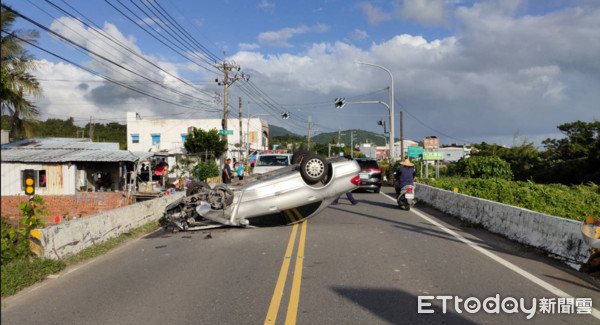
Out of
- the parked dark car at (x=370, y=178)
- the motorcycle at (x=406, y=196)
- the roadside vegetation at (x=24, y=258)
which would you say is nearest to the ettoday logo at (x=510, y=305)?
the roadside vegetation at (x=24, y=258)

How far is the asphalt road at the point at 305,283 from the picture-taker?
188 inches

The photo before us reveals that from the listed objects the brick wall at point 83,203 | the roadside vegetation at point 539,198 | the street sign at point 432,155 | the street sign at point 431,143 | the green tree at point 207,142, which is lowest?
the brick wall at point 83,203

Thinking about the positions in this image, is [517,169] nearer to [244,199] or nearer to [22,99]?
[244,199]

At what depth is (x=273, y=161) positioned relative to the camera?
1836 centimetres

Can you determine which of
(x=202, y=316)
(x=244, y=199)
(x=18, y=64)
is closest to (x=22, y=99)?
(x=18, y=64)

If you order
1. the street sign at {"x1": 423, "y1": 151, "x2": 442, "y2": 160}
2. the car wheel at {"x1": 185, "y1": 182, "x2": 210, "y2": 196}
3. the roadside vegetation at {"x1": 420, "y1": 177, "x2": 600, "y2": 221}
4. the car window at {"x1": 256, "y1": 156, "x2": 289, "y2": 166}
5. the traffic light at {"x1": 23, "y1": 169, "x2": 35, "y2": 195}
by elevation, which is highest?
the street sign at {"x1": 423, "y1": 151, "x2": 442, "y2": 160}

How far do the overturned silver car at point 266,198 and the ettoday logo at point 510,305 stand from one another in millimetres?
5288

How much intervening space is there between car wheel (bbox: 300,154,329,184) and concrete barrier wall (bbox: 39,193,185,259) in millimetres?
4509

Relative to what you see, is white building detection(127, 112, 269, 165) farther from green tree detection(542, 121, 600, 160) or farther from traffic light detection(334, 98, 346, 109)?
green tree detection(542, 121, 600, 160)

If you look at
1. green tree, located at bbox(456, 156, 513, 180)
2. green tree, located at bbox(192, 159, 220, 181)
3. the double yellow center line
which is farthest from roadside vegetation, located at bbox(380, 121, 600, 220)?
green tree, located at bbox(192, 159, 220, 181)

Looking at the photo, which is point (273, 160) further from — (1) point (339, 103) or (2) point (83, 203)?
(1) point (339, 103)

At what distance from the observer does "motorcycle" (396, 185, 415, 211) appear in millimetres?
13961

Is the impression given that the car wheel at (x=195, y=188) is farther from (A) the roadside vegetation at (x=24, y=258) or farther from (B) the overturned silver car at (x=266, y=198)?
(A) the roadside vegetation at (x=24, y=258)

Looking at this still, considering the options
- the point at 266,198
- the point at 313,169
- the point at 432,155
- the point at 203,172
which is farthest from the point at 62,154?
the point at 432,155
